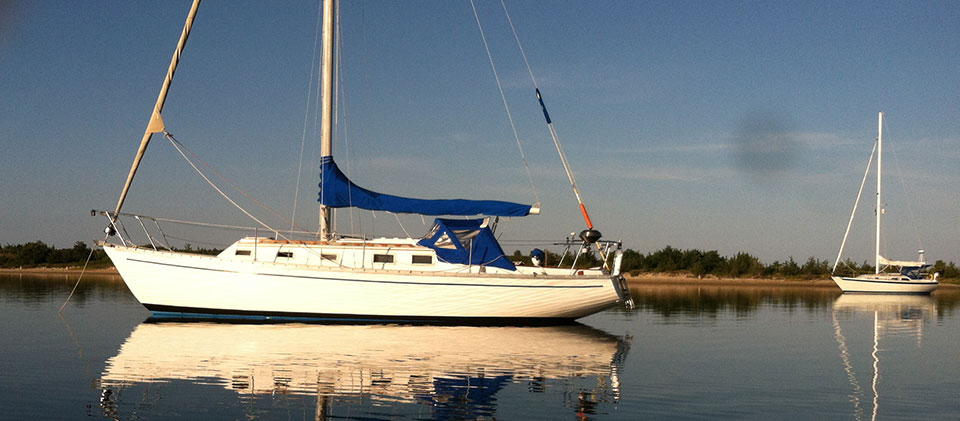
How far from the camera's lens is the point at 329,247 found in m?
19.6

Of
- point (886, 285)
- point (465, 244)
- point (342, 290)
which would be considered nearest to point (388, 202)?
point (465, 244)

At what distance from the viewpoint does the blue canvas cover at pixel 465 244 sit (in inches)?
762

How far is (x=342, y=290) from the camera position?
740 inches

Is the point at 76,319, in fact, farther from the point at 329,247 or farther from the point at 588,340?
the point at 588,340

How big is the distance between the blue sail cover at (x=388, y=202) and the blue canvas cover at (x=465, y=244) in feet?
1.21

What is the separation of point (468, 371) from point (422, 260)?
785 cm

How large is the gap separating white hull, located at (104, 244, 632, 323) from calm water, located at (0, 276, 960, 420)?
616 mm

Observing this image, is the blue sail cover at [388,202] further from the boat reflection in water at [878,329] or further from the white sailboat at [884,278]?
the white sailboat at [884,278]

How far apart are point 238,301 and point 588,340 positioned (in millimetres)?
8647

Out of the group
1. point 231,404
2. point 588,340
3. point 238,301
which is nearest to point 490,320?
point 588,340

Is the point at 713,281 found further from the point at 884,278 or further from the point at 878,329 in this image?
the point at 878,329

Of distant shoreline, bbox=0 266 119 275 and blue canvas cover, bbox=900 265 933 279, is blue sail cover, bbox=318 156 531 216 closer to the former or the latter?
blue canvas cover, bbox=900 265 933 279

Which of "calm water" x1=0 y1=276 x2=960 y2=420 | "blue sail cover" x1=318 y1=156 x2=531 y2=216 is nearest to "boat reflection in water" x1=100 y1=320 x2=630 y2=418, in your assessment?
"calm water" x1=0 y1=276 x2=960 y2=420

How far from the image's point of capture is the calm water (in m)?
9.29
